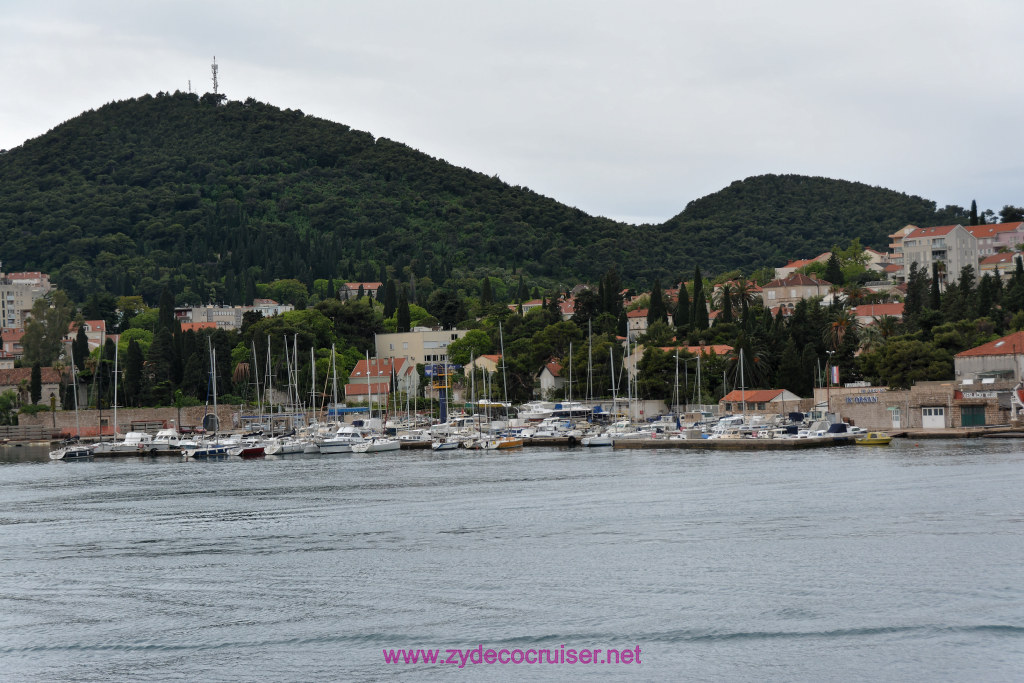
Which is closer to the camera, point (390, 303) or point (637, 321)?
point (637, 321)

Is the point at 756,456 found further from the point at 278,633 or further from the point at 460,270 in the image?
the point at 460,270

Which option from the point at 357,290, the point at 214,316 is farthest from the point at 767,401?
the point at 357,290

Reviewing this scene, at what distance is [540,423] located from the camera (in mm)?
79625

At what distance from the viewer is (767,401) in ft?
242

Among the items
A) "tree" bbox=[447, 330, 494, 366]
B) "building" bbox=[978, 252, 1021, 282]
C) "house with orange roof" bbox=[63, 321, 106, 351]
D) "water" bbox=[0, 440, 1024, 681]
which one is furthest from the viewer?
"house with orange roof" bbox=[63, 321, 106, 351]

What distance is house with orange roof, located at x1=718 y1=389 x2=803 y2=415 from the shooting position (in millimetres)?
73562

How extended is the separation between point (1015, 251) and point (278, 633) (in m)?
110

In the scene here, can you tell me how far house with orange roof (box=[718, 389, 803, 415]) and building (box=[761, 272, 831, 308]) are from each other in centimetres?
4178

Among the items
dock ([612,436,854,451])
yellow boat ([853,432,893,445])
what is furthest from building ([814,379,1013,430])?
dock ([612,436,854,451])

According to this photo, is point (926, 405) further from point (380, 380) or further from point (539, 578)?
point (380, 380)

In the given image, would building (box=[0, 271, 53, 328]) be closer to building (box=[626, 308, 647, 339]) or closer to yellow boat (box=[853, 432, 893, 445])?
building (box=[626, 308, 647, 339])

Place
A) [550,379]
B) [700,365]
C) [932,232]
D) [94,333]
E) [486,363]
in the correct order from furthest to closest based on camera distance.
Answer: [94,333] < [932,232] < [486,363] < [550,379] < [700,365]

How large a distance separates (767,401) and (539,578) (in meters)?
50.5

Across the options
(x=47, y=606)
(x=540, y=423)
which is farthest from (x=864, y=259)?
(x=47, y=606)
